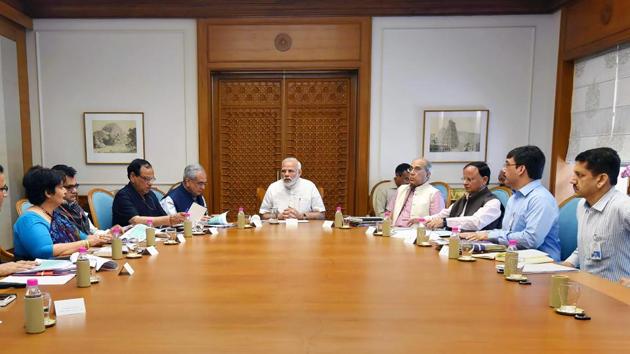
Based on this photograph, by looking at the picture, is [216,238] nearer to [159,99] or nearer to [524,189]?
[524,189]

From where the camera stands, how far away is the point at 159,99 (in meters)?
4.86

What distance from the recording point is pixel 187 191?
3.52 m

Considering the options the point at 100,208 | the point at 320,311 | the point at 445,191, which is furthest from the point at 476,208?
the point at 100,208

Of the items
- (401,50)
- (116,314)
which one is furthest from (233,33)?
(116,314)

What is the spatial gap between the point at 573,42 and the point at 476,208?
2.44m

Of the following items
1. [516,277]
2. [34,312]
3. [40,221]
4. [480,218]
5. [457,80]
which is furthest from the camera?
[457,80]

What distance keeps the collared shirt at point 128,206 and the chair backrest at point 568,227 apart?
3081 mm

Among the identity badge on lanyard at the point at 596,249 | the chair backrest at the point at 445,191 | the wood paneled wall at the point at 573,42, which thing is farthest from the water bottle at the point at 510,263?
the wood paneled wall at the point at 573,42

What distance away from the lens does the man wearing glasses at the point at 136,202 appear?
10.2 feet

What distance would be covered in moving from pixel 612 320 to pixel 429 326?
2.11 feet

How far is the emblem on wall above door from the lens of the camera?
15.4 feet

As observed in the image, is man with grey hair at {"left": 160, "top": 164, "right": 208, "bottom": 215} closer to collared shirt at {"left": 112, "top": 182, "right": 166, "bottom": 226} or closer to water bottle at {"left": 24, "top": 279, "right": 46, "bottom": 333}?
collared shirt at {"left": 112, "top": 182, "right": 166, "bottom": 226}

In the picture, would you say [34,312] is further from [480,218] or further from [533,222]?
[480,218]

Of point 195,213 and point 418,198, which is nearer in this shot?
point 195,213
